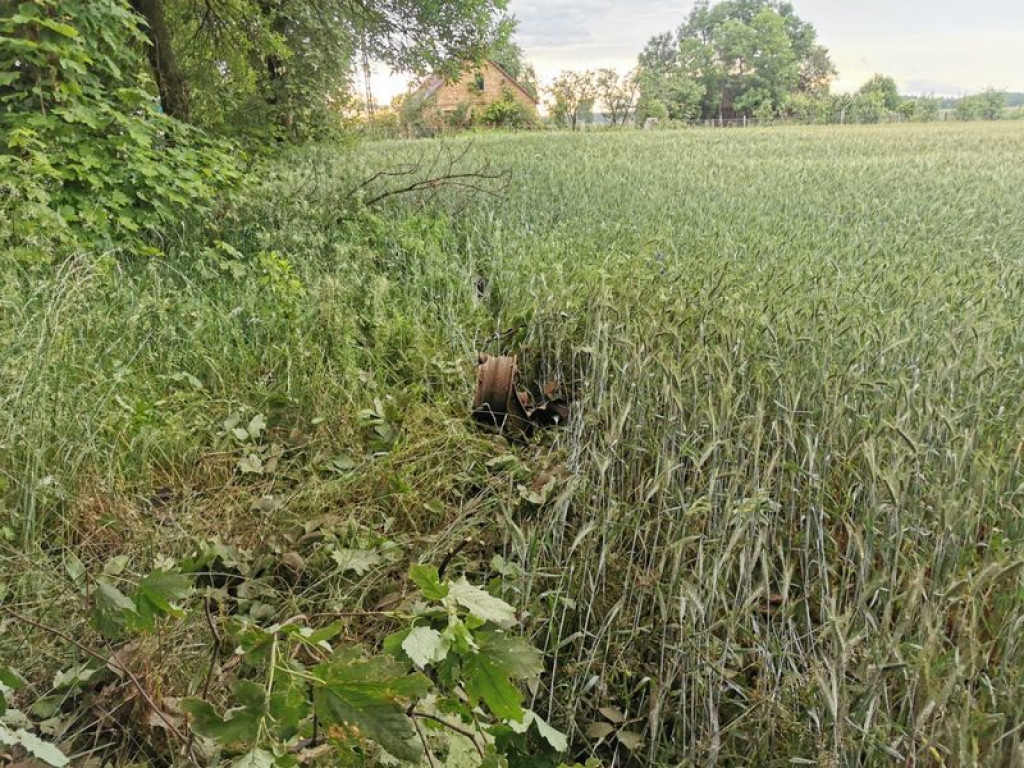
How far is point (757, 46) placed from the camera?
252 ft

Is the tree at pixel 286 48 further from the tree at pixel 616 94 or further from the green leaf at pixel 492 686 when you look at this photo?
the tree at pixel 616 94

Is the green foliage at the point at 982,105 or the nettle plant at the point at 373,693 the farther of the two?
the green foliage at the point at 982,105

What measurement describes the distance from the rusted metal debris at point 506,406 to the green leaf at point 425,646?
1.74 metres

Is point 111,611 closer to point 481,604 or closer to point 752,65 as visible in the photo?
point 481,604

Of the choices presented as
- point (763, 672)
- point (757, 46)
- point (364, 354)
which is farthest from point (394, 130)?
point (757, 46)

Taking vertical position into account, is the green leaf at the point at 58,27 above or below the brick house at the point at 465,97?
below

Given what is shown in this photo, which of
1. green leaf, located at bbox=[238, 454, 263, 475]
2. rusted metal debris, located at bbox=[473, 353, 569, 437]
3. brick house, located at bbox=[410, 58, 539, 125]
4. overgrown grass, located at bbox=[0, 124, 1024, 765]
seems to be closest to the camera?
overgrown grass, located at bbox=[0, 124, 1024, 765]

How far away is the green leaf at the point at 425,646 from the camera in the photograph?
3.54ft

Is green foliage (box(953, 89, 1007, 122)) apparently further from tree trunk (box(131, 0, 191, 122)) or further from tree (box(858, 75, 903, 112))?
tree trunk (box(131, 0, 191, 122))

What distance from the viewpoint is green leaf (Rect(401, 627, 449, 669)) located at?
1.08 m

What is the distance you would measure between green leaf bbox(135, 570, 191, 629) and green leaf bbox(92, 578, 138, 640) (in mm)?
37

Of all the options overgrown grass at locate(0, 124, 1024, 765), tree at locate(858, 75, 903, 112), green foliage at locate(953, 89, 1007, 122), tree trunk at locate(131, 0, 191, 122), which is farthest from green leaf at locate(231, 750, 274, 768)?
tree at locate(858, 75, 903, 112)

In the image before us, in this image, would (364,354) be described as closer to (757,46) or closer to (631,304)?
(631,304)

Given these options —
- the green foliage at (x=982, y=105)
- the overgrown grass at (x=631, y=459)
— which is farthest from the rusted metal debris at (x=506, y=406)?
the green foliage at (x=982, y=105)
